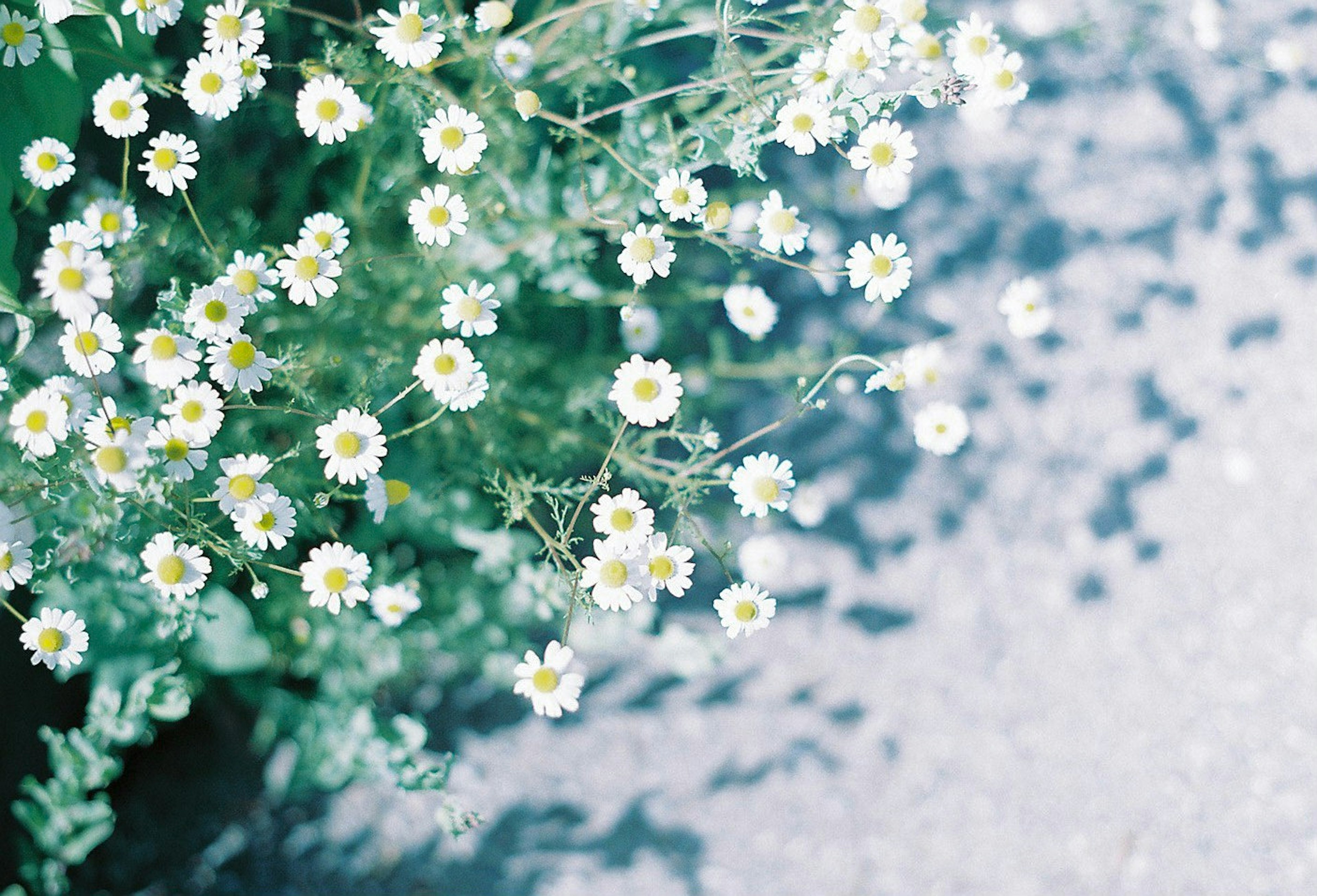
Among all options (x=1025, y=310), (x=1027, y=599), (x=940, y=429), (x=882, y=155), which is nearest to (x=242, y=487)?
(x=882, y=155)

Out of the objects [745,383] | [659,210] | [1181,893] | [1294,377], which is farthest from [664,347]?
[1181,893]

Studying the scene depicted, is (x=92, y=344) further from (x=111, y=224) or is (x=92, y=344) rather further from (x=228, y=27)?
(x=228, y=27)

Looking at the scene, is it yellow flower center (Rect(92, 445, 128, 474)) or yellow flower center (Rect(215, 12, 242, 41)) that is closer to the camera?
yellow flower center (Rect(92, 445, 128, 474))

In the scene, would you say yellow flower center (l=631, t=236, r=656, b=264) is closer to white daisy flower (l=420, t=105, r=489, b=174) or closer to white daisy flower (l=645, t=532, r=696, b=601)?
white daisy flower (l=420, t=105, r=489, b=174)

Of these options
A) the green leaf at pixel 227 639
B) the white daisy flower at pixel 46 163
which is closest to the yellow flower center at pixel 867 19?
the white daisy flower at pixel 46 163

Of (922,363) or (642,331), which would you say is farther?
(642,331)

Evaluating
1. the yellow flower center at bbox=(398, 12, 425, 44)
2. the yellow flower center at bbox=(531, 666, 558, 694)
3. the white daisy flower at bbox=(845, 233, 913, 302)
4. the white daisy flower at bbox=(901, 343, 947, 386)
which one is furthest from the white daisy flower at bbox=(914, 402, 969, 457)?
the yellow flower center at bbox=(398, 12, 425, 44)
